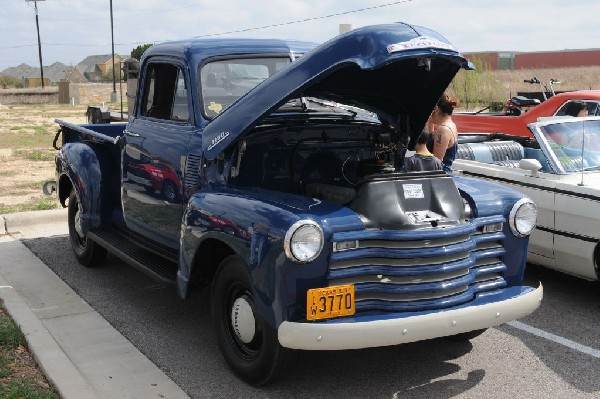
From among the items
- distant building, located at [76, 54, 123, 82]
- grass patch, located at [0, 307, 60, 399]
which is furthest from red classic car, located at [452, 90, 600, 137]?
distant building, located at [76, 54, 123, 82]

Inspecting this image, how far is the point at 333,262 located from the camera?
390 cm

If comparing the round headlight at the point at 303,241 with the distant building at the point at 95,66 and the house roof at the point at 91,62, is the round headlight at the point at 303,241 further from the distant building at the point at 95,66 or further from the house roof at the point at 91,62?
the house roof at the point at 91,62

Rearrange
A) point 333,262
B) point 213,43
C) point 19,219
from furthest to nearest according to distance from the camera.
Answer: point 19,219 → point 213,43 → point 333,262

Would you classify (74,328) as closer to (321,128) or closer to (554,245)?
(321,128)

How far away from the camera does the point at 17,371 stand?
14.3ft

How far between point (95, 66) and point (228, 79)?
13807cm

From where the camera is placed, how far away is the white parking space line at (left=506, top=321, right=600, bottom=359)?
4.99 m

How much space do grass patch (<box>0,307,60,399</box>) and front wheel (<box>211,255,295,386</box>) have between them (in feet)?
3.40

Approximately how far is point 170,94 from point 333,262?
Result: 7.83ft

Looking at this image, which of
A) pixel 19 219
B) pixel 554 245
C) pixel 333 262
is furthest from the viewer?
pixel 19 219

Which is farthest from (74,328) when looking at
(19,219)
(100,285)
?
(19,219)

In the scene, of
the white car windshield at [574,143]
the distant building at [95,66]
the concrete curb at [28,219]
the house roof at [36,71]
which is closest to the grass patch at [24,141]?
the concrete curb at [28,219]

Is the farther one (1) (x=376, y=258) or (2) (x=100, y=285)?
(2) (x=100, y=285)

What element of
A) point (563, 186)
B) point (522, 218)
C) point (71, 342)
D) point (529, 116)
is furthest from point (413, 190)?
point (529, 116)
